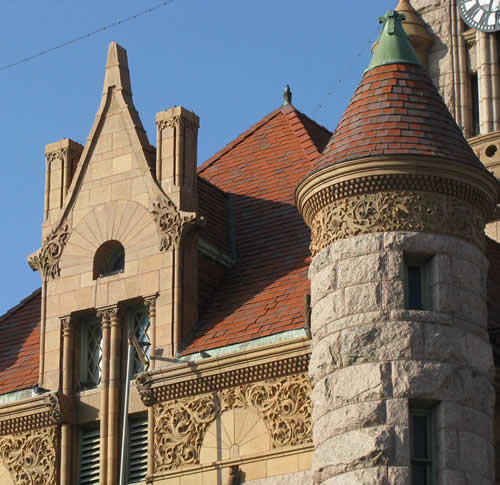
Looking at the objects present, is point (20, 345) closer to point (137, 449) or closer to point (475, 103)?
point (137, 449)

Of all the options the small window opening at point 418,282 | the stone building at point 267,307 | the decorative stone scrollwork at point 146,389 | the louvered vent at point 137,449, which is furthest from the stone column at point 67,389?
the small window opening at point 418,282

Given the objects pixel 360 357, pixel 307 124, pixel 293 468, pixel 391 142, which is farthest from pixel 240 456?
pixel 307 124

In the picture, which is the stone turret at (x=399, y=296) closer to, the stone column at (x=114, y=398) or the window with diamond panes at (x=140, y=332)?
the window with diamond panes at (x=140, y=332)

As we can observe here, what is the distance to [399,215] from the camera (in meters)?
32.5

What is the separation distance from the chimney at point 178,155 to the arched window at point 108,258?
138cm

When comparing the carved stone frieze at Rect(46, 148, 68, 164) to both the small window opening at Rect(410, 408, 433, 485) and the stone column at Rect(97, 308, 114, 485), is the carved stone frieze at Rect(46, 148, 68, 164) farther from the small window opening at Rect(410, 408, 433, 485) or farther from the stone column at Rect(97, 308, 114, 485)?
the small window opening at Rect(410, 408, 433, 485)

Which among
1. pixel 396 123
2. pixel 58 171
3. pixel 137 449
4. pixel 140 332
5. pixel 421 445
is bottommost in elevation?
pixel 421 445

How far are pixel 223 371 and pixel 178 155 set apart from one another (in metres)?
4.57

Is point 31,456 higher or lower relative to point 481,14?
lower

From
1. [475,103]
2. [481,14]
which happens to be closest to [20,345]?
[475,103]

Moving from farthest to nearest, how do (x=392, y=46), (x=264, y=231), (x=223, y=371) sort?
1. (x=264, y=231)
2. (x=392, y=46)
3. (x=223, y=371)

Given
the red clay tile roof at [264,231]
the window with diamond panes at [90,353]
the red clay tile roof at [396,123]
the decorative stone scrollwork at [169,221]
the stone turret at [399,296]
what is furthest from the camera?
the window with diamond panes at [90,353]

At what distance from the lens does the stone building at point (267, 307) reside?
31406mm

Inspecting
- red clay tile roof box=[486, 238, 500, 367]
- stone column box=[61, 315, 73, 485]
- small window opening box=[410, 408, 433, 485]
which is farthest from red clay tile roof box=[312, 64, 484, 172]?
stone column box=[61, 315, 73, 485]
